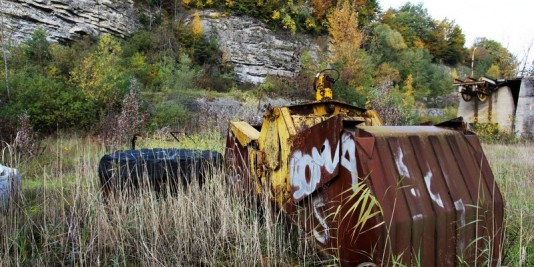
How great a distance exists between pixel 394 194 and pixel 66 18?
25.5 m

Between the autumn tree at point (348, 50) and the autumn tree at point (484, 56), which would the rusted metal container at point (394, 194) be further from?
the autumn tree at point (484, 56)

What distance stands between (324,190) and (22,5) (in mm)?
24616

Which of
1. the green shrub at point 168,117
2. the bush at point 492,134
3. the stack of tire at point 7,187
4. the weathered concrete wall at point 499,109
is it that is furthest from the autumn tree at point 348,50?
the stack of tire at point 7,187

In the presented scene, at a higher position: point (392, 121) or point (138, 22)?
point (138, 22)

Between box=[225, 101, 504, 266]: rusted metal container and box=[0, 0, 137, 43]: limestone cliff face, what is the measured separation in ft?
69.2

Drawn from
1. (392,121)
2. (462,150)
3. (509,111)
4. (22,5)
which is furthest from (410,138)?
(22,5)

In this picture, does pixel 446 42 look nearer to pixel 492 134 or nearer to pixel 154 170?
pixel 492 134

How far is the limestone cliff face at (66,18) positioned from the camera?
65.2ft

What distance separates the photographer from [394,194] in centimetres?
192

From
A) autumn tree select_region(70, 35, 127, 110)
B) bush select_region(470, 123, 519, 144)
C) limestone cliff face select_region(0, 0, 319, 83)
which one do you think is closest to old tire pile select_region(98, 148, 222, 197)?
autumn tree select_region(70, 35, 127, 110)

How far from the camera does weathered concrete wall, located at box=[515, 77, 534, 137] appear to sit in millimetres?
15734

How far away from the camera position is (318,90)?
12.6ft

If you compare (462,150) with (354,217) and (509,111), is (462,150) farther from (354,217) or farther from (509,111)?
(509,111)

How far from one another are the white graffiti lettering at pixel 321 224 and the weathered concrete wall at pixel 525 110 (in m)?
17.4
